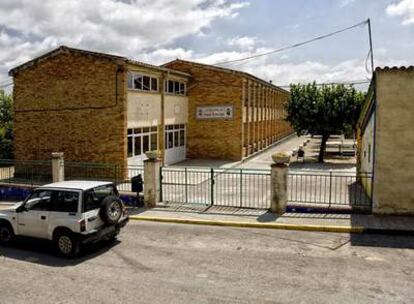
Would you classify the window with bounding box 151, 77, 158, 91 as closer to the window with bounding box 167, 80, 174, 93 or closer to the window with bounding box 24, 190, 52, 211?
the window with bounding box 167, 80, 174, 93

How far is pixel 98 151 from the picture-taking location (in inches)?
768

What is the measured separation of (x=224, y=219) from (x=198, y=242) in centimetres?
218

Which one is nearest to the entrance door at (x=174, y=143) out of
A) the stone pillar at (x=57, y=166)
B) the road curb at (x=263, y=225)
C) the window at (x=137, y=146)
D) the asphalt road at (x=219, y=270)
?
the window at (x=137, y=146)

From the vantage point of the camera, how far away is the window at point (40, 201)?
9453 mm

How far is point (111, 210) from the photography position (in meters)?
9.50

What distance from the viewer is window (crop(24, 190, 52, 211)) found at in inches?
372

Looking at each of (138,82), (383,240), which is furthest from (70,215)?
(138,82)

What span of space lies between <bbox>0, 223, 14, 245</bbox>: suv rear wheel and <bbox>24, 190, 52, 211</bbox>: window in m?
0.90

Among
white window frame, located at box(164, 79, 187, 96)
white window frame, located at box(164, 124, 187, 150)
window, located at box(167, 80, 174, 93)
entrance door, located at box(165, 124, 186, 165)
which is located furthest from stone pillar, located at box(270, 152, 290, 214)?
window, located at box(167, 80, 174, 93)

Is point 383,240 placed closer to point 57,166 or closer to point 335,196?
point 335,196

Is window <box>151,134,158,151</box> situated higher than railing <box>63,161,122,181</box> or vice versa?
window <box>151,134,158,151</box>

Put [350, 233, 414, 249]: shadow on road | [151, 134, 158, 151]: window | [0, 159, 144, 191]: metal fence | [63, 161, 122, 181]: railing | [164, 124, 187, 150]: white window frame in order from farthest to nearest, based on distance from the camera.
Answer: [164, 124, 187, 150]: white window frame → [151, 134, 158, 151]: window → [63, 161, 122, 181]: railing → [0, 159, 144, 191]: metal fence → [350, 233, 414, 249]: shadow on road

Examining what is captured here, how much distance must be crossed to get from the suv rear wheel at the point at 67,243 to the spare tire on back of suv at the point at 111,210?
84 cm

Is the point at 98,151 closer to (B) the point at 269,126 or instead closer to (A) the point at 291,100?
(A) the point at 291,100
